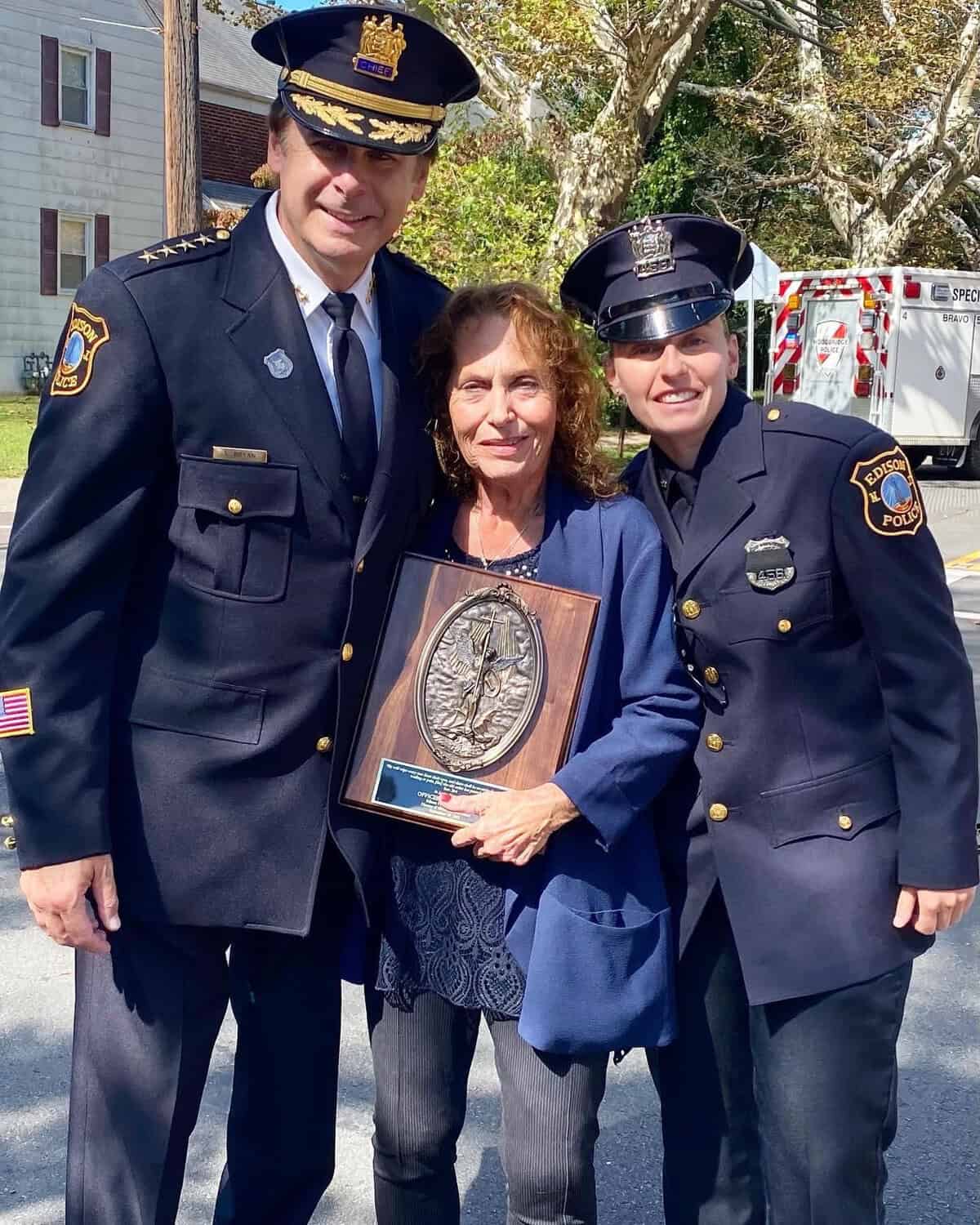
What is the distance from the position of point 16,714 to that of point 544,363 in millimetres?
1039

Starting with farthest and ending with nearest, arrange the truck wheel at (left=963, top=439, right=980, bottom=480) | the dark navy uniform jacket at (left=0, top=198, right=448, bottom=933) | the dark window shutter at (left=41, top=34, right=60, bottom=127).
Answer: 1. the dark window shutter at (left=41, top=34, right=60, bottom=127)
2. the truck wheel at (left=963, top=439, right=980, bottom=480)
3. the dark navy uniform jacket at (left=0, top=198, right=448, bottom=933)

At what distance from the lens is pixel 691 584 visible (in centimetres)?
237

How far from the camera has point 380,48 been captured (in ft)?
7.93

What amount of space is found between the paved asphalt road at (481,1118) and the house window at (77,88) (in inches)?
1024

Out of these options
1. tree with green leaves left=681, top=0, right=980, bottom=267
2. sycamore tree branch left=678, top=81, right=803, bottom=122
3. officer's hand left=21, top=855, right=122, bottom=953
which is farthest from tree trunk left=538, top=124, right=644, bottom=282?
officer's hand left=21, top=855, right=122, bottom=953

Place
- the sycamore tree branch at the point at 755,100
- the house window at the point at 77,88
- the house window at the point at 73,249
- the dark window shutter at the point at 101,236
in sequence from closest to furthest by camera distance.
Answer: the sycamore tree branch at the point at 755,100, the house window at the point at 77,88, the house window at the point at 73,249, the dark window shutter at the point at 101,236

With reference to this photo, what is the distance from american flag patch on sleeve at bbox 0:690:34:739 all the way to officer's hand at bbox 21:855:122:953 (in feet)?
0.72

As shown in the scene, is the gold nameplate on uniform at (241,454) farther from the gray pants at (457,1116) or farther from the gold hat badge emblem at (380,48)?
the gray pants at (457,1116)

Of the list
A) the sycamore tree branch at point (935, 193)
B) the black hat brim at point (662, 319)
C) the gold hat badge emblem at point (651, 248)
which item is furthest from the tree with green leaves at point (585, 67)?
the black hat brim at point (662, 319)

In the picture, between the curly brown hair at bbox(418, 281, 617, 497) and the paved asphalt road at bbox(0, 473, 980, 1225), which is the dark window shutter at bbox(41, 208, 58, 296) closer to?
the paved asphalt road at bbox(0, 473, 980, 1225)

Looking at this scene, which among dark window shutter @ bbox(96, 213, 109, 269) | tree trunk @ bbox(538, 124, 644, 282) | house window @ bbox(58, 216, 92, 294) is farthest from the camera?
dark window shutter @ bbox(96, 213, 109, 269)

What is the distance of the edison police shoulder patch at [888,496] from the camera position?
223 cm

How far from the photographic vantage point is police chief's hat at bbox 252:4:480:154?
92.5 inches

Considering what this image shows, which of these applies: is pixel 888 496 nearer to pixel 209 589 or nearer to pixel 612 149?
pixel 209 589
